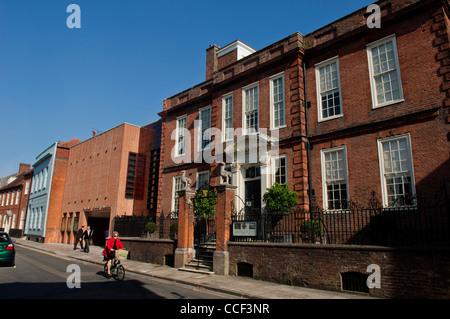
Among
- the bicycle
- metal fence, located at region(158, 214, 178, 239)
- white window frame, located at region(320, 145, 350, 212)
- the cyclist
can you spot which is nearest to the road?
the bicycle

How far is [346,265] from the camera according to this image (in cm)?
962

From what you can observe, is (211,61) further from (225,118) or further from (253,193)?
(253,193)

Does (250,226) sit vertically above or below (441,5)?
below

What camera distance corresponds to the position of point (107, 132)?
29.6m

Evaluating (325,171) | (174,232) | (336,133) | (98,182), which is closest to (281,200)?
(325,171)

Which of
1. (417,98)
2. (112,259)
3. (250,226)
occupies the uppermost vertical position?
(417,98)

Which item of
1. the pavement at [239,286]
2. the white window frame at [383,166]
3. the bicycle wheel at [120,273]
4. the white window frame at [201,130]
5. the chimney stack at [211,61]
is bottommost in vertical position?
the pavement at [239,286]

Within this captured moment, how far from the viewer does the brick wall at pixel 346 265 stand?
8.16m

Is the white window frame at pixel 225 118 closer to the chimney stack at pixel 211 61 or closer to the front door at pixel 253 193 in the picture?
the front door at pixel 253 193

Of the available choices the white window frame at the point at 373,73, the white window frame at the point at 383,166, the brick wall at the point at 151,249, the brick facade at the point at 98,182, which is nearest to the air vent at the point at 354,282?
the white window frame at the point at 383,166

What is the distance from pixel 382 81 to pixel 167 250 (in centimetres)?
1237

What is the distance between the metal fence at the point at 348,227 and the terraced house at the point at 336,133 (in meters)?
0.12
